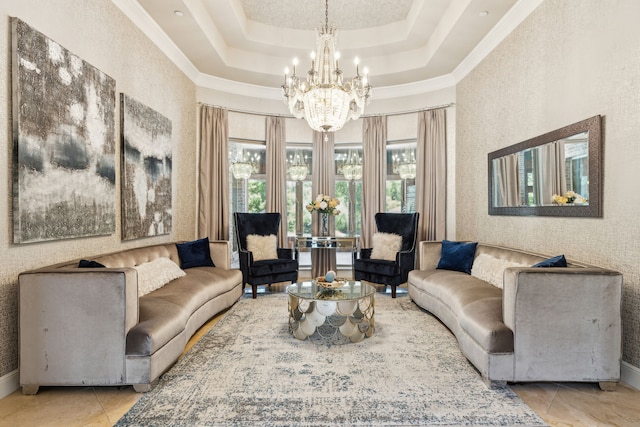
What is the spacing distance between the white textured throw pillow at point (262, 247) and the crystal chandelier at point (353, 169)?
1.77 metres

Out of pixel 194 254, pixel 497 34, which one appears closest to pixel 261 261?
pixel 194 254

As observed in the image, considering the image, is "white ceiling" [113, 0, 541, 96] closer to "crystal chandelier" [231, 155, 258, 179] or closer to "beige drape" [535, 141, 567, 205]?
"crystal chandelier" [231, 155, 258, 179]

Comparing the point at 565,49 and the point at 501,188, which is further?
the point at 501,188

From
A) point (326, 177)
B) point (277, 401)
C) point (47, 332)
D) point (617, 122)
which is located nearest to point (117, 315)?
point (47, 332)

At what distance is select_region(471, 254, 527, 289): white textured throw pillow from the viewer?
3.46 meters

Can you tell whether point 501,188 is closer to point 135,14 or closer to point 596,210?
point 596,210

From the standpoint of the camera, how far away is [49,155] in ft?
8.62

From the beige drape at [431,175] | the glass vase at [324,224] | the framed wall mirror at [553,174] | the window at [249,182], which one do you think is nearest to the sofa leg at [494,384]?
the framed wall mirror at [553,174]

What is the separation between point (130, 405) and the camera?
223 centimetres

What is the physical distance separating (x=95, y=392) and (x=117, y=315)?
0.54m

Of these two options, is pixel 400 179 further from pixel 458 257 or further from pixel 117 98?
pixel 117 98

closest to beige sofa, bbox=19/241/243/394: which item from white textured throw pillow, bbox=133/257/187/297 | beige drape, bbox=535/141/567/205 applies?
white textured throw pillow, bbox=133/257/187/297

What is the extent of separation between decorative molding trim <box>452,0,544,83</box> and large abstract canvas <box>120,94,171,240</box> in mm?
3998

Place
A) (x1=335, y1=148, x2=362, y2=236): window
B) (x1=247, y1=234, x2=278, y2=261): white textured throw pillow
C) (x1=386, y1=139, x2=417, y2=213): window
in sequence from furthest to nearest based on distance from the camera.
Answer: (x1=335, y1=148, x2=362, y2=236): window → (x1=386, y1=139, x2=417, y2=213): window → (x1=247, y1=234, x2=278, y2=261): white textured throw pillow
